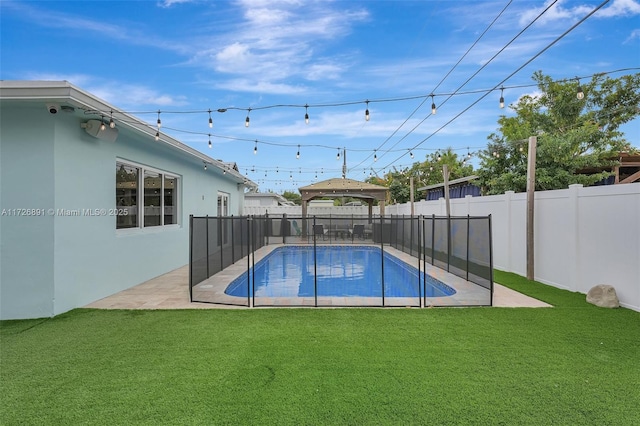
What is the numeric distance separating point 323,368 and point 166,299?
3814 millimetres

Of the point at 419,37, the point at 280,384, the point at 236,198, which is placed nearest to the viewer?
the point at 280,384

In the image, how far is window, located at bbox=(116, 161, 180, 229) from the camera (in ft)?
22.3

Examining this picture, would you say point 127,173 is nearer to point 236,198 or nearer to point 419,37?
point 419,37

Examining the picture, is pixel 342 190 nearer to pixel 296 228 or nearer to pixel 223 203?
→ pixel 296 228

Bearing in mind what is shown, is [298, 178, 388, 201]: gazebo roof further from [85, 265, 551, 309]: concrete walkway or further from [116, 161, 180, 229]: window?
[85, 265, 551, 309]: concrete walkway

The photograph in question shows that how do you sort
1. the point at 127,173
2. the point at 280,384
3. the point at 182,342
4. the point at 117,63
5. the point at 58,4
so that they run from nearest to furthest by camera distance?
the point at 280,384 < the point at 182,342 < the point at 127,173 < the point at 58,4 < the point at 117,63

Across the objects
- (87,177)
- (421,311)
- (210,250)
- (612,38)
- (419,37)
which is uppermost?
(612,38)

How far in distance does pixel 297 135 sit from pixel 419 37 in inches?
552

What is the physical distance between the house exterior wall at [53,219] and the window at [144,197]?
39cm

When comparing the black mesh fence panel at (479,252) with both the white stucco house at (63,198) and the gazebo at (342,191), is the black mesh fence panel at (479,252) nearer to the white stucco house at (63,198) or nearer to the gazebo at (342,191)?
the white stucco house at (63,198)

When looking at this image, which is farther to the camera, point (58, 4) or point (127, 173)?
point (58, 4)

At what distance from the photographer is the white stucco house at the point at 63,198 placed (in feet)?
16.3

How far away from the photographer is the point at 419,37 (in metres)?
8.30

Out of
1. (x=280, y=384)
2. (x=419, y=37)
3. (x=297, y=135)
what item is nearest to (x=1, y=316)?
(x=280, y=384)
